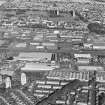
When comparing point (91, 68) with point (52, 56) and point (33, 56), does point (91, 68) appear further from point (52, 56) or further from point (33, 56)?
point (33, 56)

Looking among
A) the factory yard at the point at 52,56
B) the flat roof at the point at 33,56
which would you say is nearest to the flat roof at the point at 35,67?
the factory yard at the point at 52,56

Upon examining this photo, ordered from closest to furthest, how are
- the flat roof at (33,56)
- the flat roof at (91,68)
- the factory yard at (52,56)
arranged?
Result: the factory yard at (52,56) < the flat roof at (91,68) < the flat roof at (33,56)

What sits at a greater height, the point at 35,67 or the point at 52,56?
the point at 52,56

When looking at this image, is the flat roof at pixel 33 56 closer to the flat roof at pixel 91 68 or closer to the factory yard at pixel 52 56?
the factory yard at pixel 52 56

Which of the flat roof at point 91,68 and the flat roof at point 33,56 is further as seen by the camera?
the flat roof at point 33,56

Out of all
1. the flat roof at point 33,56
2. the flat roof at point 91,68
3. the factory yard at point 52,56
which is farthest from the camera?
the flat roof at point 33,56

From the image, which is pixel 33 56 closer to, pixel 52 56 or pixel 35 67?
pixel 52 56

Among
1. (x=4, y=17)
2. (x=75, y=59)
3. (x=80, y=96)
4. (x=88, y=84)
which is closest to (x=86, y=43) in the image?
(x=75, y=59)

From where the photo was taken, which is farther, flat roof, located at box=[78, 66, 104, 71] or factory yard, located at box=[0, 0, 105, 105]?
flat roof, located at box=[78, 66, 104, 71]

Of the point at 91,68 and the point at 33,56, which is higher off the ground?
the point at 33,56

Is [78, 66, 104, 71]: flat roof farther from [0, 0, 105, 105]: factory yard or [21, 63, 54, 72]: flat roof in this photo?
[21, 63, 54, 72]: flat roof

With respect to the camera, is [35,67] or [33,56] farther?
[33,56]

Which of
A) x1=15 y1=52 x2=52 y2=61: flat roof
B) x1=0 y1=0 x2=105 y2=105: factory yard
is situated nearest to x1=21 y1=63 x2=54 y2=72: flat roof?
x1=0 y1=0 x2=105 y2=105: factory yard

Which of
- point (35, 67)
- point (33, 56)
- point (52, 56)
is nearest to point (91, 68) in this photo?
Answer: point (52, 56)
